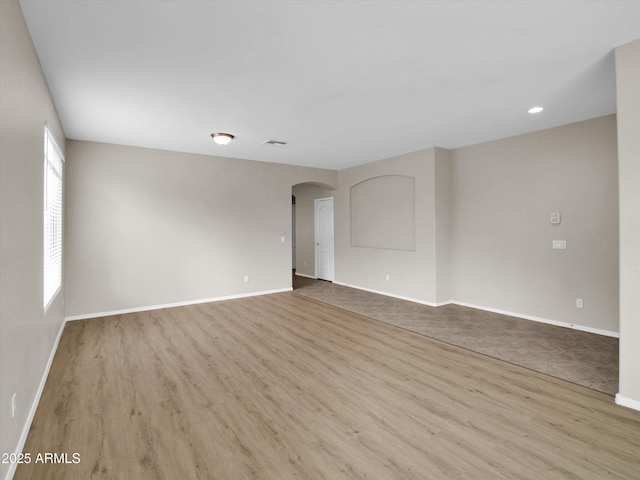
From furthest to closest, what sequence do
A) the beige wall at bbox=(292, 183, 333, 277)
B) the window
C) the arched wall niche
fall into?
the beige wall at bbox=(292, 183, 333, 277)
the arched wall niche
the window

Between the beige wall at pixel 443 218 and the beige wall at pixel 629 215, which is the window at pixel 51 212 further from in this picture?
the beige wall at pixel 443 218

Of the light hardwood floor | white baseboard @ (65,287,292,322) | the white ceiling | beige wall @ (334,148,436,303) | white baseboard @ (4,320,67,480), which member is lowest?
the light hardwood floor

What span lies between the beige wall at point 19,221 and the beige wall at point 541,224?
5.68 metres

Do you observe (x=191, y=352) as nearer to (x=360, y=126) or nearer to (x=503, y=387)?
(x=503, y=387)

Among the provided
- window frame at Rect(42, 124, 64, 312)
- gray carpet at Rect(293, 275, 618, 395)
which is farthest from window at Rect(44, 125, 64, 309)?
gray carpet at Rect(293, 275, 618, 395)

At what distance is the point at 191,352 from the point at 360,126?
3.56 meters

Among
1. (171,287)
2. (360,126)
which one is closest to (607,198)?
(360,126)

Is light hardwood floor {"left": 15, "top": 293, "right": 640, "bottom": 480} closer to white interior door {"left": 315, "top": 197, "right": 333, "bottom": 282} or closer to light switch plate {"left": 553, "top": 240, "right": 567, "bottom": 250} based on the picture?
light switch plate {"left": 553, "top": 240, "right": 567, "bottom": 250}

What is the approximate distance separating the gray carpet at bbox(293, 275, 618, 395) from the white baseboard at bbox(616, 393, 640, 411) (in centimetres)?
18

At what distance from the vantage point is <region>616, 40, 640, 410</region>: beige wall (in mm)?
2398

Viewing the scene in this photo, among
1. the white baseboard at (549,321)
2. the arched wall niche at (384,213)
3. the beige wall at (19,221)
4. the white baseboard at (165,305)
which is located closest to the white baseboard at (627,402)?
the white baseboard at (549,321)

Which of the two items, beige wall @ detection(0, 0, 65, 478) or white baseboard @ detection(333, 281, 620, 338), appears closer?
beige wall @ detection(0, 0, 65, 478)

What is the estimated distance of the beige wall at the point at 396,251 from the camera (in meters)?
5.65

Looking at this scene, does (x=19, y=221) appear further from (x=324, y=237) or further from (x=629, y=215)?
(x=324, y=237)
